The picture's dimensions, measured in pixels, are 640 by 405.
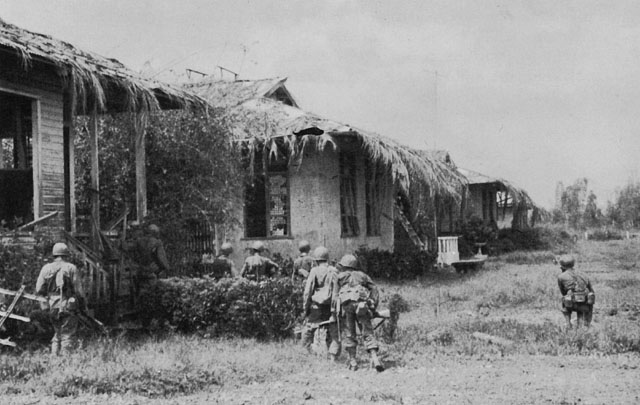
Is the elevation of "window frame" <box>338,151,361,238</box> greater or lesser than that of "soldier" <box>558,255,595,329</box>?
greater

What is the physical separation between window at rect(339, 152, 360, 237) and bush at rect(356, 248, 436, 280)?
66 centimetres

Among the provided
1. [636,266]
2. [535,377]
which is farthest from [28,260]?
[636,266]

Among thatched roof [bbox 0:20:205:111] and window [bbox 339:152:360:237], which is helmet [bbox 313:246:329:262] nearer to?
thatched roof [bbox 0:20:205:111]

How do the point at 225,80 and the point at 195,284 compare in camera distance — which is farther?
the point at 225,80

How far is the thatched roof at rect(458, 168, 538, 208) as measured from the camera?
3694 cm

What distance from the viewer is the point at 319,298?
9.99 metres

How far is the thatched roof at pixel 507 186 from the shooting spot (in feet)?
121

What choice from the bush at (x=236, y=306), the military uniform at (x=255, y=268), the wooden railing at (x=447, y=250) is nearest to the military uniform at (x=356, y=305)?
the bush at (x=236, y=306)

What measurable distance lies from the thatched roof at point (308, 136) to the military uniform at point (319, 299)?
7.58 m

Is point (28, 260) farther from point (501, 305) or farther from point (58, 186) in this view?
point (501, 305)

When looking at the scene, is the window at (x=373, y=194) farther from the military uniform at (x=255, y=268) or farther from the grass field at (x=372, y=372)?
the military uniform at (x=255, y=268)

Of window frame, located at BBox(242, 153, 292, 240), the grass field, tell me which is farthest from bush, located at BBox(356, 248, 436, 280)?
the grass field

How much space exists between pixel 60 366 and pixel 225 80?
16101 mm

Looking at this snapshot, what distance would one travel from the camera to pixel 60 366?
8625 millimetres
